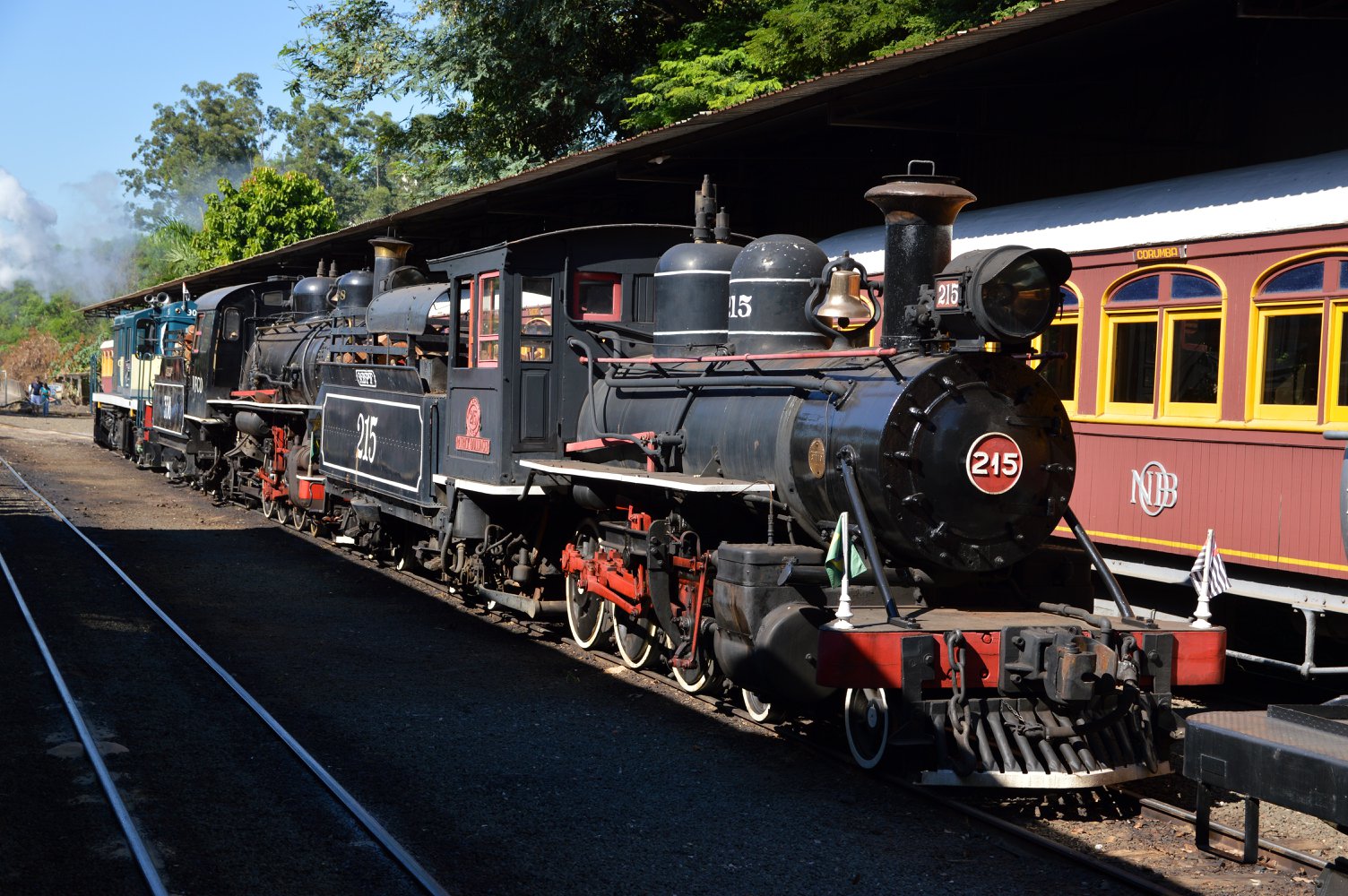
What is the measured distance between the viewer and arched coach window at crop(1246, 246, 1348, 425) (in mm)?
7195

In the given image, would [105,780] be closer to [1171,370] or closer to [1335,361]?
[1171,370]

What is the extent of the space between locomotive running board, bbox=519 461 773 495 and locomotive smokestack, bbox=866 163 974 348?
1.06 m

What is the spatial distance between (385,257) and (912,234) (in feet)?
27.4

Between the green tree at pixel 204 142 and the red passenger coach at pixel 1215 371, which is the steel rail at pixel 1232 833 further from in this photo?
the green tree at pixel 204 142

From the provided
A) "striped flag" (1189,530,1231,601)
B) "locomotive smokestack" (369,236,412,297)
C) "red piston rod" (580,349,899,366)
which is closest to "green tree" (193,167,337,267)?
"locomotive smokestack" (369,236,412,297)

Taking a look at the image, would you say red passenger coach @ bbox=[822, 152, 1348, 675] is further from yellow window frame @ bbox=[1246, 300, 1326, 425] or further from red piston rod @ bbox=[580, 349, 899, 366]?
red piston rod @ bbox=[580, 349, 899, 366]

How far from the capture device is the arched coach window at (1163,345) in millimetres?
8047

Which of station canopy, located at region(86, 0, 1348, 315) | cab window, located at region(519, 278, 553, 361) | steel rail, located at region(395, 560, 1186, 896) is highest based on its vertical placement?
station canopy, located at region(86, 0, 1348, 315)

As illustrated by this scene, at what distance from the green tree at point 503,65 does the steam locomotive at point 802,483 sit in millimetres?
14447

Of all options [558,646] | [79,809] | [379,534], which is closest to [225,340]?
[379,534]

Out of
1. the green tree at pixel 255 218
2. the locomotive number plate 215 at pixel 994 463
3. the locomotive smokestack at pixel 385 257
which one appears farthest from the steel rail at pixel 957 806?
the green tree at pixel 255 218

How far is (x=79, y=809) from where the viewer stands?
18.0 ft

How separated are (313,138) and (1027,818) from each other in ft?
253

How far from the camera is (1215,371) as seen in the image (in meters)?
8.00
